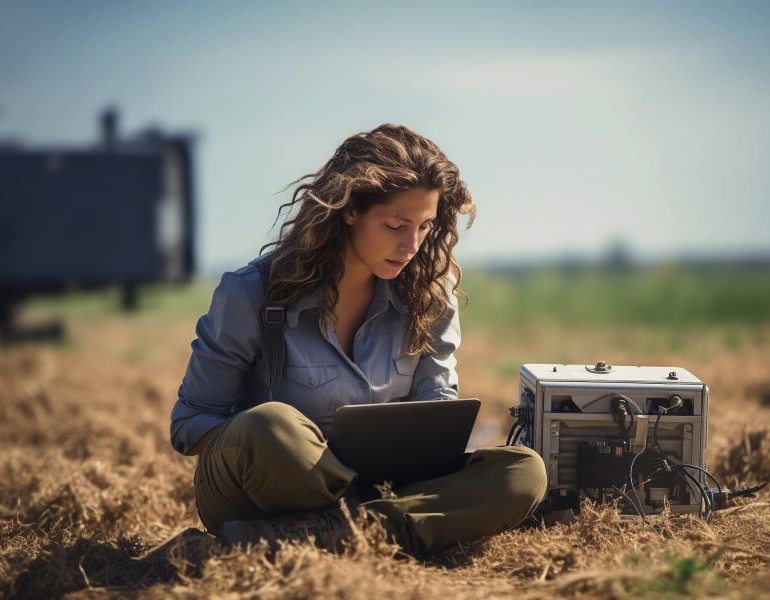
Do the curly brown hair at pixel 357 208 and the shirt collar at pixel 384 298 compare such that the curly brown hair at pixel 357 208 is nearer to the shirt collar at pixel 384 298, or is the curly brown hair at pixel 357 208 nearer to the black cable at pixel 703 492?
the shirt collar at pixel 384 298

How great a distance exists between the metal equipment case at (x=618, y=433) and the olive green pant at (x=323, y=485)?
217mm

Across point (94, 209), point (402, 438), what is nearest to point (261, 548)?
point (402, 438)

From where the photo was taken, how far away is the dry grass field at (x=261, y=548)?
2.86 meters

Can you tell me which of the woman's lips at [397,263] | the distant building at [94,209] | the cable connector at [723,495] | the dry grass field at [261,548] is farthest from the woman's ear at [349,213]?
the distant building at [94,209]

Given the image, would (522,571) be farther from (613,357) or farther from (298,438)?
(613,357)

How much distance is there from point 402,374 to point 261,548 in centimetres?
86

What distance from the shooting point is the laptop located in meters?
3.19

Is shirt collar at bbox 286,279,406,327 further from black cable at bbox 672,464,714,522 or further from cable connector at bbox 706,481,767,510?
cable connector at bbox 706,481,767,510

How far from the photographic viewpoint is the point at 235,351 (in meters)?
3.39

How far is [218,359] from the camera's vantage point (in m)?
3.38

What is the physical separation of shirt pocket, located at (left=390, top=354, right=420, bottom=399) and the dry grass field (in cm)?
57

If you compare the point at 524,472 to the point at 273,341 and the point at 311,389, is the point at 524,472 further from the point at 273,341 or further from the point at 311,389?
the point at 273,341

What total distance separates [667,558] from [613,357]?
857 centimetres

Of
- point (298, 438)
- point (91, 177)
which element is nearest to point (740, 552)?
A: point (298, 438)
